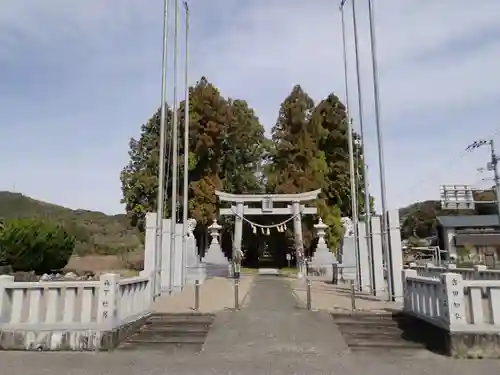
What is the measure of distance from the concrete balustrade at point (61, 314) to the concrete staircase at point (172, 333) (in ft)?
1.55

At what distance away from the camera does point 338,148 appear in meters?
32.5

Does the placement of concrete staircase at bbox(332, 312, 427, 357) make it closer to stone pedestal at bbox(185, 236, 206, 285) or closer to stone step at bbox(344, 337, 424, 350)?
stone step at bbox(344, 337, 424, 350)

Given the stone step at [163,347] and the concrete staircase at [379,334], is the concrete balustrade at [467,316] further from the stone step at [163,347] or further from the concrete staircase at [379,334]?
the stone step at [163,347]

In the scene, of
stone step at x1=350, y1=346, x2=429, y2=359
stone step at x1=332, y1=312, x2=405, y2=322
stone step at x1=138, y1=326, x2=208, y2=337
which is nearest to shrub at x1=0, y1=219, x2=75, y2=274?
stone step at x1=138, y1=326, x2=208, y2=337

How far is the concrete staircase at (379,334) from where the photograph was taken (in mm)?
6777

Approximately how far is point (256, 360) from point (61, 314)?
10.1 feet

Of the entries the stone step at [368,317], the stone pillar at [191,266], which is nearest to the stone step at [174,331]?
the stone step at [368,317]

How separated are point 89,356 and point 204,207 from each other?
21.6 m

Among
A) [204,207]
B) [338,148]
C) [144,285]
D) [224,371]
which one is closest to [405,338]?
[224,371]

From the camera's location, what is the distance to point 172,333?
7.57 meters

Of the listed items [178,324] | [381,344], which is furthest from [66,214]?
[381,344]

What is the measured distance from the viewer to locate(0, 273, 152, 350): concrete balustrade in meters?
6.59

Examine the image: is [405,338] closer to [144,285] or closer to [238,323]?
[238,323]

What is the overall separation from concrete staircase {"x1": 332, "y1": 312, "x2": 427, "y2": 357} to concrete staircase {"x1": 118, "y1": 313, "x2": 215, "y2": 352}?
93.7 inches
